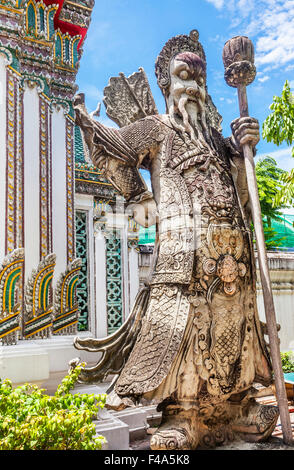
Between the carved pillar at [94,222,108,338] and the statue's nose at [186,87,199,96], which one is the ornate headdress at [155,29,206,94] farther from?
the carved pillar at [94,222,108,338]

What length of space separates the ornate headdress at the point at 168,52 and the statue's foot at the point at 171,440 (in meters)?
2.25

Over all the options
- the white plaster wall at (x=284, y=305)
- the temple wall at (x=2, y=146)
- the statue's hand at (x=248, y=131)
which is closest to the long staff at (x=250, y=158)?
the statue's hand at (x=248, y=131)

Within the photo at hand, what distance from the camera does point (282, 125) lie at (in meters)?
5.38

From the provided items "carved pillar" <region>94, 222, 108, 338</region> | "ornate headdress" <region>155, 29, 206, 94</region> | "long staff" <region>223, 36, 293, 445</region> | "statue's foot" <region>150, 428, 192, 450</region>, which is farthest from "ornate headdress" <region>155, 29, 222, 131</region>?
"carved pillar" <region>94, 222, 108, 338</region>

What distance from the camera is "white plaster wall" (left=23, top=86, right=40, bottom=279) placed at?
369 cm

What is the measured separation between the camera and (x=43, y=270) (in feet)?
12.0

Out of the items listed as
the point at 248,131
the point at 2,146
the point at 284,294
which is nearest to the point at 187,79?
the point at 248,131

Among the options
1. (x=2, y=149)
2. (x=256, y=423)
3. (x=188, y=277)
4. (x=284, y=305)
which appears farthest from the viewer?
(x=284, y=305)

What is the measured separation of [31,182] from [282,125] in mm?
3444

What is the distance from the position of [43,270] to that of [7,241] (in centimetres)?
47

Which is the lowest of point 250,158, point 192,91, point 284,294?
point 284,294

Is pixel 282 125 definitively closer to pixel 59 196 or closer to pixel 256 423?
pixel 59 196

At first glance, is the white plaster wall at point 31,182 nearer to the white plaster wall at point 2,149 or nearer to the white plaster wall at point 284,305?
the white plaster wall at point 2,149
